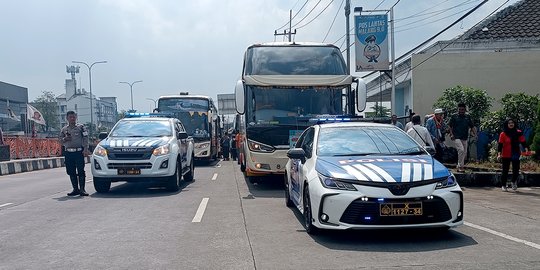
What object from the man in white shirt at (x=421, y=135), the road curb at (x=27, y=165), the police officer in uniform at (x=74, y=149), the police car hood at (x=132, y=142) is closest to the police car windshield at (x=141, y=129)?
the police car hood at (x=132, y=142)

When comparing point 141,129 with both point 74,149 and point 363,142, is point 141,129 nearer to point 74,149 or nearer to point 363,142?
point 74,149

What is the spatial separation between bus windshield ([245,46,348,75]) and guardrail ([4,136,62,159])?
1793cm

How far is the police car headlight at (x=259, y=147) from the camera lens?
527 inches

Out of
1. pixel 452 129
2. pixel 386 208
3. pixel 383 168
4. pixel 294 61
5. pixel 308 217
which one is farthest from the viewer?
pixel 294 61

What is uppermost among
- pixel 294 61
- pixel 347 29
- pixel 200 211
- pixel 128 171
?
pixel 347 29

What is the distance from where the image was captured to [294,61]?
14492 mm

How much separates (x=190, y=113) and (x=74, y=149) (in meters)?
13.9

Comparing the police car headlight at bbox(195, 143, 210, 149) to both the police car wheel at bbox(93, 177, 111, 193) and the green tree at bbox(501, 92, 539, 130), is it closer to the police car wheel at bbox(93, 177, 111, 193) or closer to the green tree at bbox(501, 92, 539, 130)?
the police car wheel at bbox(93, 177, 111, 193)

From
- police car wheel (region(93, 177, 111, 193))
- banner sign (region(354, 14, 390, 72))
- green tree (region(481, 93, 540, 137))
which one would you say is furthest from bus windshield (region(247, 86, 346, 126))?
banner sign (region(354, 14, 390, 72))

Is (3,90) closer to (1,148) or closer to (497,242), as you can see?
(1,148)

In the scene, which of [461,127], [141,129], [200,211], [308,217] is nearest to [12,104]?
[141,129]

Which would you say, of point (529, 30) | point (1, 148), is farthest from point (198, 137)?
point (529, 30)

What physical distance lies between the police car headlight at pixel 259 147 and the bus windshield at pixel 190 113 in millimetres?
13576

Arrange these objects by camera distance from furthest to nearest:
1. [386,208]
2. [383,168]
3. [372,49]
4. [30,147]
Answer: [30,147] < [372,49] < [383,168] < [386,208]
